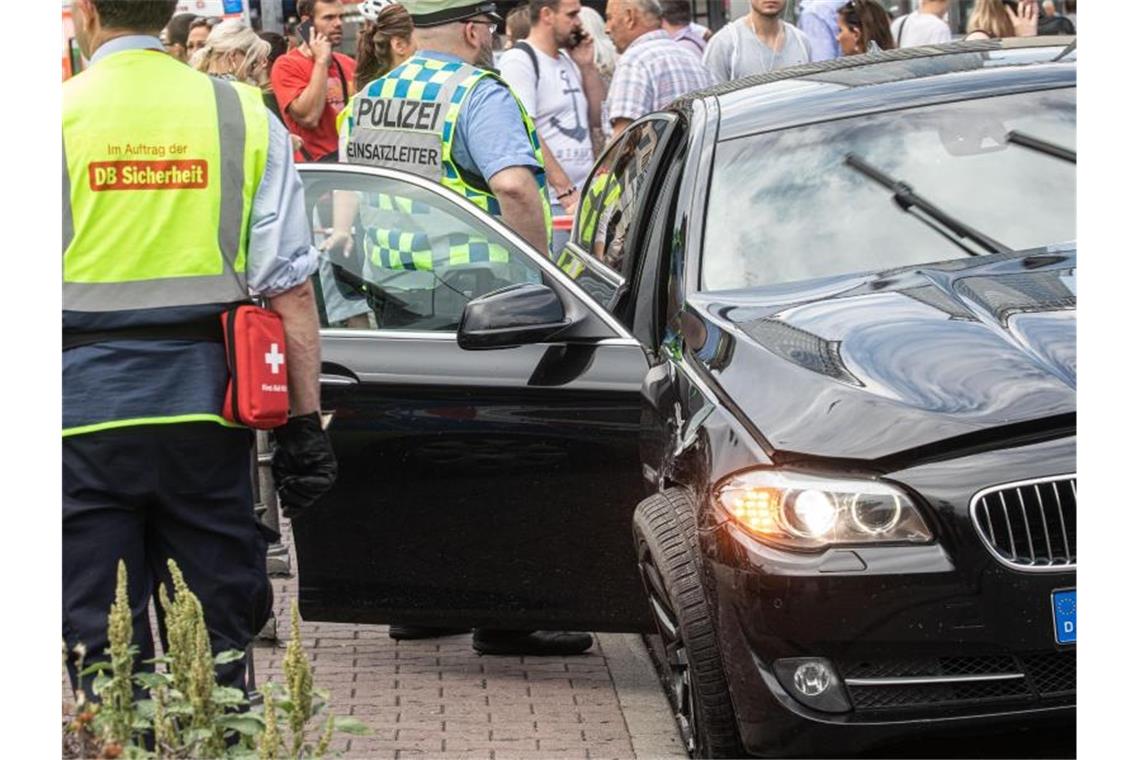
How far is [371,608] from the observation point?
604cm

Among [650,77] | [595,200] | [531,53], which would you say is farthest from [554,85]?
[595,200]

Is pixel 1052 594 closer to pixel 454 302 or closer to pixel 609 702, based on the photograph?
pixel 609 702

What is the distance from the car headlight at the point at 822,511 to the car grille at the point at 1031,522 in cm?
13

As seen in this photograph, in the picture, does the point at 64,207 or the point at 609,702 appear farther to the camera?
the point at 609,702

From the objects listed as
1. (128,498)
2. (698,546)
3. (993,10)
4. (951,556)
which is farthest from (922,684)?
(993,10)

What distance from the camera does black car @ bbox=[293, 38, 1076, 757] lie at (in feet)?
13.7

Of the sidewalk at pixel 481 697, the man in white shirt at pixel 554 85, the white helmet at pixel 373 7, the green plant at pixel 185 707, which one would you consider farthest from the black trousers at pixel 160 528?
the man in white shirt at pixel 554 85

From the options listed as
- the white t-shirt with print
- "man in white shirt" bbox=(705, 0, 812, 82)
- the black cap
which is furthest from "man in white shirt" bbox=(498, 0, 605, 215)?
the black cap

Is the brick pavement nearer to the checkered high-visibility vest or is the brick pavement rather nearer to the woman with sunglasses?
the checkered high-visibility vest

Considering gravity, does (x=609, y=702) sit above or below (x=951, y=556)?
below

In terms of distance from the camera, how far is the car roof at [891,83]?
5.74 meters

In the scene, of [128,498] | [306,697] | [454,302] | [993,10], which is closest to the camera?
[306,697]

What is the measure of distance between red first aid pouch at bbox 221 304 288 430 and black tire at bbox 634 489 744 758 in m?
0.94

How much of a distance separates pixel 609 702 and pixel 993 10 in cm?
705
